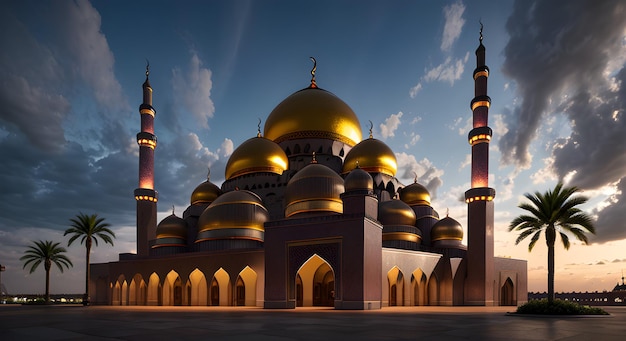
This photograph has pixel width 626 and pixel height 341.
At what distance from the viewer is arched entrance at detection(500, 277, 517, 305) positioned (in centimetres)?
3428

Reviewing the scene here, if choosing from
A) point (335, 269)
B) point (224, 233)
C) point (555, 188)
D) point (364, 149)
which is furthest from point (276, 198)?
point (555, 188)

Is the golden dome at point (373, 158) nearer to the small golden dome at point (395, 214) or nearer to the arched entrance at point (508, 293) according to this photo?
the small golden dome at point (395, 214)

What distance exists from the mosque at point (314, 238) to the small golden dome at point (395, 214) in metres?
0.08

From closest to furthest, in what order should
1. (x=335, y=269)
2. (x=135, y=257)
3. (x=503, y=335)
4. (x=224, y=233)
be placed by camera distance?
(x=503, y=335), (x=335, y=269), (x=224, y=233), (x=135, y=257)

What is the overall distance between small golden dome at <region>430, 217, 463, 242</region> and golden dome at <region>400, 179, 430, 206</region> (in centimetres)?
341

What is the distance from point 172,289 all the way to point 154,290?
2.01 metres

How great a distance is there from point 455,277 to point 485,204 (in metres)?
5.51

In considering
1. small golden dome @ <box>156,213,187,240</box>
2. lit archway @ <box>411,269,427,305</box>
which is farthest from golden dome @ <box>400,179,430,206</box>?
small golden dome @ <box>156,213,187,240</box>

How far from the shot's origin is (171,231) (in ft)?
116

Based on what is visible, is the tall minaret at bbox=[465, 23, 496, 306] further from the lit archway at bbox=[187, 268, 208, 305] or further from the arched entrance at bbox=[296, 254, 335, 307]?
the lit archway at bbox=[187, 268, 208, 305]

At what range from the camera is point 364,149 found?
127 feet

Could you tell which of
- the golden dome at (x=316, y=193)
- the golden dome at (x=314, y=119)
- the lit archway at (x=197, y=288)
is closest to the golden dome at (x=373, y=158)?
the golden dome at (x=314, y=119)

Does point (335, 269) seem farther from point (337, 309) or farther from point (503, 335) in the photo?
point (503, 335)

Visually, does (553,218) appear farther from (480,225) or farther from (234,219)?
(234,219)
